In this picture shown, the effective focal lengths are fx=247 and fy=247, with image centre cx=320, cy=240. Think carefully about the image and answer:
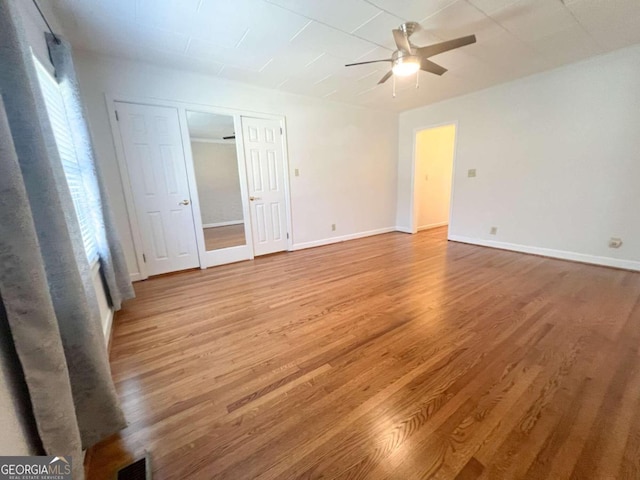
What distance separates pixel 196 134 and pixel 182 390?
338 cm

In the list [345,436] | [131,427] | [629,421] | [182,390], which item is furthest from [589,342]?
[131,427]

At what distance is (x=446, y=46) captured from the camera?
2080mm

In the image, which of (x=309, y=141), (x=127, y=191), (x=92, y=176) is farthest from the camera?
(x=309, y=141)

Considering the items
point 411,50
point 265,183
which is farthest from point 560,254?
point 265,183

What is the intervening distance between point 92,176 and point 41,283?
178cm

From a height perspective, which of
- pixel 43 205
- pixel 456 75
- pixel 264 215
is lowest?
pixel 264 215

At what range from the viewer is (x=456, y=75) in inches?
129

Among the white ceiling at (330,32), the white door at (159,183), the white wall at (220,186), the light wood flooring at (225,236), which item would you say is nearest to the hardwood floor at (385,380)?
the white door at (159,183)

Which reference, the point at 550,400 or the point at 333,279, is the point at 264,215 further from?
the point at 550,400

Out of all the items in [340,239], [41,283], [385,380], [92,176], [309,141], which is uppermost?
[309,141]

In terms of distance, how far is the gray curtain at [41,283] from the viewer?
662mm

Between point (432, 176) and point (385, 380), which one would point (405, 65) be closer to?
point (385, 380)

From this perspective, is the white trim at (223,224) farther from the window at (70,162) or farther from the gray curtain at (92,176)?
the window at (70,162)

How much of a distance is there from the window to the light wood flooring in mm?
1713
